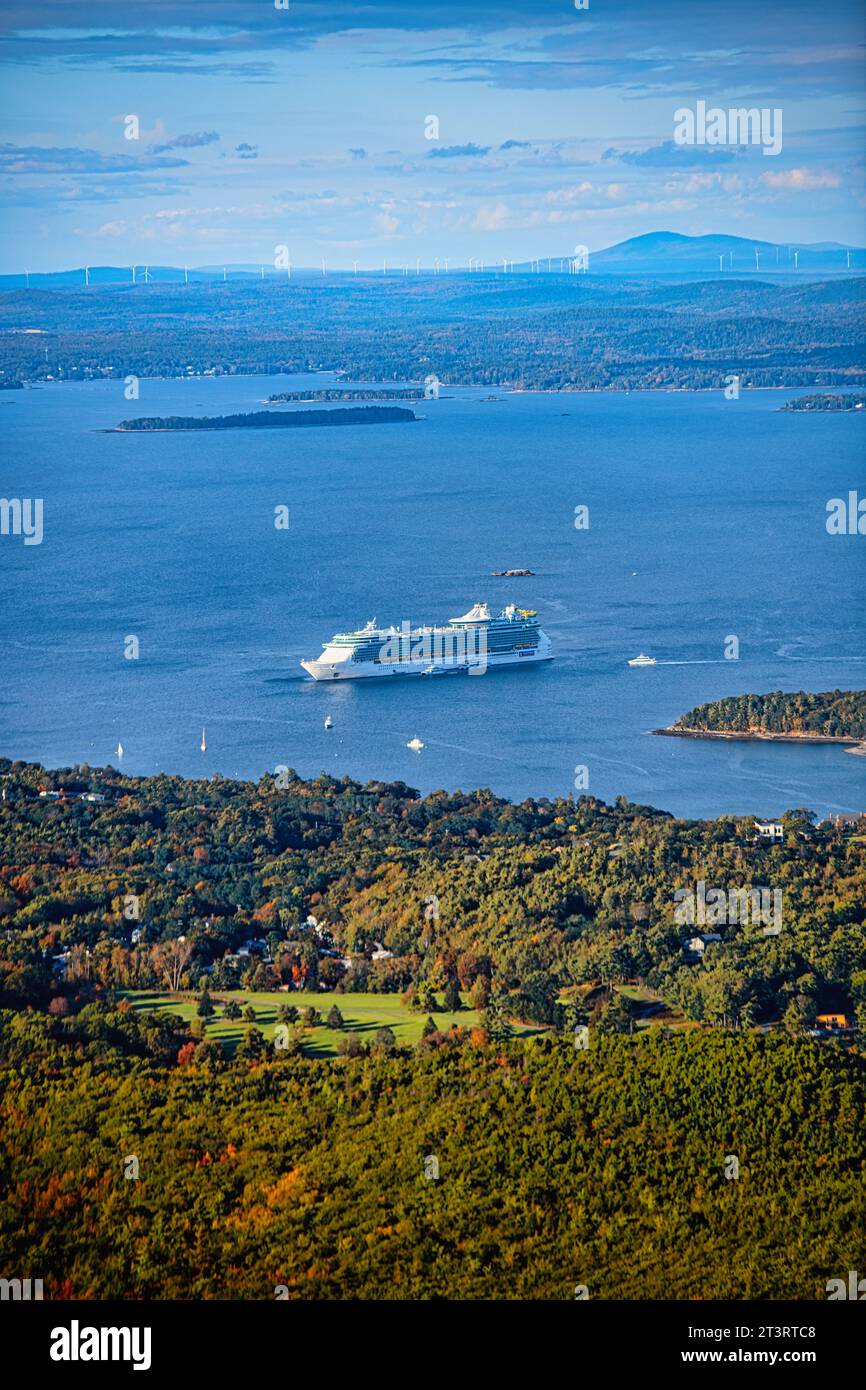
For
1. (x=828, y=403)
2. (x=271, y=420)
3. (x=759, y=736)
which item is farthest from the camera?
(x=828, y=403)

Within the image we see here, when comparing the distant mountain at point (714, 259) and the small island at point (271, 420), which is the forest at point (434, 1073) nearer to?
the small island at point (271, 420)

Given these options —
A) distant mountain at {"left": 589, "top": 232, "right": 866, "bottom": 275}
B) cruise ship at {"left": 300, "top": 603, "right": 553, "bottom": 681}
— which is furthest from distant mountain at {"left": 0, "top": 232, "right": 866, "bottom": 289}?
cruise ship at {"left": 300, "top": 603, "right": 553, "bottom": 681}

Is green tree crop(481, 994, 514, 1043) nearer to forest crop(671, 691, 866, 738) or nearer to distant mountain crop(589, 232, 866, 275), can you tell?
forest crop(671, 691, 866, 738)

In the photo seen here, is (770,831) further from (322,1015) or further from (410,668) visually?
(410,668)

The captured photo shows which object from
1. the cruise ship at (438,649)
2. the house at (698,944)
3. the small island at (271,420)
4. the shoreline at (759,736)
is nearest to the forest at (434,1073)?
the house at (698,944)

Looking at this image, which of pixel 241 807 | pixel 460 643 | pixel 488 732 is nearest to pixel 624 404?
pixel 460 643

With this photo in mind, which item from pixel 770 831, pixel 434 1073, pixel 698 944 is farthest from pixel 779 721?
pixel 434 1073
